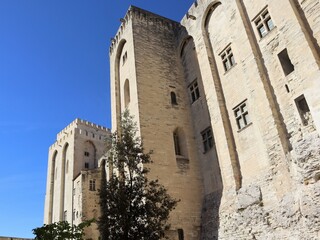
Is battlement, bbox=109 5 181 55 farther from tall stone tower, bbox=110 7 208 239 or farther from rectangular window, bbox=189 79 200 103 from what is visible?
rectangular window, bbox=189 79 200 103

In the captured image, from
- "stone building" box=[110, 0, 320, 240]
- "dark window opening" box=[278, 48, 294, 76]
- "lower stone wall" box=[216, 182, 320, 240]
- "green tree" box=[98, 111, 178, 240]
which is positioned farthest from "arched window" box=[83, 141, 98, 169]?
"dark window opening" box=[278, 48, 294, 76]

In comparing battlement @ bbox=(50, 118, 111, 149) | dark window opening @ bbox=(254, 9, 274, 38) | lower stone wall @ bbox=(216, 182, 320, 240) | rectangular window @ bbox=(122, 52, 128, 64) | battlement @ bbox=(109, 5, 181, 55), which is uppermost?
battlement @ bbox=(50, 118, 111, 149)

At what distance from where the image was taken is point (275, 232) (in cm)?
943

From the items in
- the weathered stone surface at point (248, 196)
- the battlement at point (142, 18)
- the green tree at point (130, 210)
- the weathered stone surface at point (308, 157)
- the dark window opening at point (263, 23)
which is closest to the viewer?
the weathered stone surface at point (308, 157)

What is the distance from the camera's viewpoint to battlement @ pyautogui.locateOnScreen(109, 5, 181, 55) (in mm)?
17797

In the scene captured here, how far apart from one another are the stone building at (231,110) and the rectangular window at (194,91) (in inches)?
2.3

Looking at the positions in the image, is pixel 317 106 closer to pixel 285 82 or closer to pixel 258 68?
pixel 285 82

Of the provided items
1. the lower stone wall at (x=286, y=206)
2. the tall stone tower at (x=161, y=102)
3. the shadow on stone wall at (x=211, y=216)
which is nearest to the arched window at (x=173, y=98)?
the tall stone tower at (x=161, y=102)

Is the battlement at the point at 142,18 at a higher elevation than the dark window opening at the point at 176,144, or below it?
higher

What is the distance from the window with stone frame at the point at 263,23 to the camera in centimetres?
1172

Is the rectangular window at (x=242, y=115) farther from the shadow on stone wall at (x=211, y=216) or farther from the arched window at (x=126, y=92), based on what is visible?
the arched window at (x=126, y=92)

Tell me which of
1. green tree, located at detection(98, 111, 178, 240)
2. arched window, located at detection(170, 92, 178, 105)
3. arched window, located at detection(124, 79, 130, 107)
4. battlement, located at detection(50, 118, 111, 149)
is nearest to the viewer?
green tree, located at detection(98, 111, 178, 240)

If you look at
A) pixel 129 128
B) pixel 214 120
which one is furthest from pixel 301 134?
pixel 129 128

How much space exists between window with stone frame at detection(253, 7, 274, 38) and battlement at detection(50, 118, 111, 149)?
27678 millimetres
